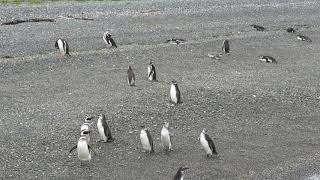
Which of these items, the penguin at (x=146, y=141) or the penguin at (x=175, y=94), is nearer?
the penguin at (x=146, y=141)

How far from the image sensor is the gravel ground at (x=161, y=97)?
1083 centimetres

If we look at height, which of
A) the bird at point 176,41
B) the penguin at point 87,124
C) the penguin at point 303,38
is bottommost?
the penguin at point 303,38

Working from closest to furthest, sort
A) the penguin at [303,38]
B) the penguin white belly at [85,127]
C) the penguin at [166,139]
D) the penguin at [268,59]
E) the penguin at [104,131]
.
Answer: the penguin at [166,139] → the penguin at [104,131] → the penguin white belly at [85,127] → the penguin at [268,59] → the penguin at [303,38]

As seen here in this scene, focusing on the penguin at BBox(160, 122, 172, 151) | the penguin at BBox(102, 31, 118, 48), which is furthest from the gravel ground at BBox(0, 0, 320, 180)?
the penguin at BBox(102, 31, 118, 48)

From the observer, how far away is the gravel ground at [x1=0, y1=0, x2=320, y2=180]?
426 inches

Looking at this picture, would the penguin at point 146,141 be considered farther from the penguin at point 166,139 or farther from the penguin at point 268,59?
the penguin at point 268,59

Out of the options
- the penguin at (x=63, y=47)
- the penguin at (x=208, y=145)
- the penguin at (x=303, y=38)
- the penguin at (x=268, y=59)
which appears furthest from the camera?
the penguin at (x=303, y=38)

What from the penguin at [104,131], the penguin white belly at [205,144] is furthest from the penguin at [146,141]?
the penguin white belly at [205,144]

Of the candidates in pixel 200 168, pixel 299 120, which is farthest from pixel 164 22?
pixel 200 168

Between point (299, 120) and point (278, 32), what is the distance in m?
9.87

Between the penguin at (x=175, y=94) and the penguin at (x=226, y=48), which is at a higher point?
the penguin at (x=175, y=94)

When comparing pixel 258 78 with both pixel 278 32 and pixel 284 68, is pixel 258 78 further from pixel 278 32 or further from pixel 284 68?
pixel 278 32

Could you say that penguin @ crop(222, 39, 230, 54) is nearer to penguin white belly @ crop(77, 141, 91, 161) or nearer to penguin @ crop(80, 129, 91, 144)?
penguin @ crop(80, 129, 91, 144)

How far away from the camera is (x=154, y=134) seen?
40.1ft
